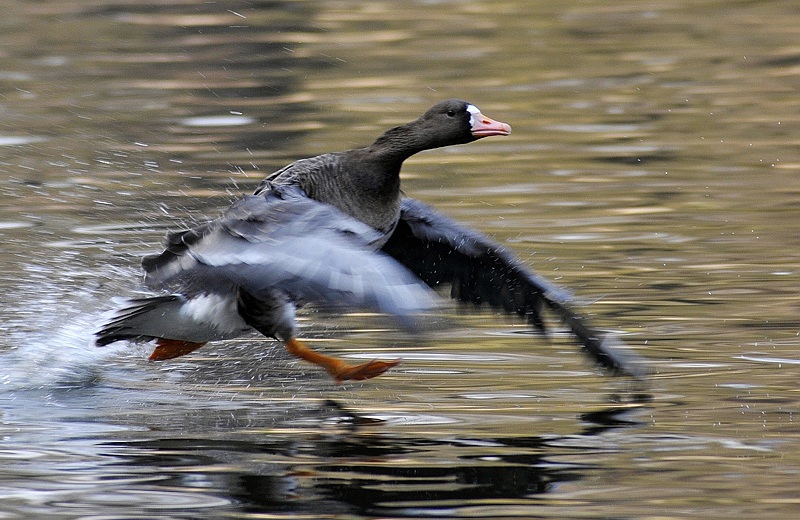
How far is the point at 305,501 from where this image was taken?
6473 millimetres

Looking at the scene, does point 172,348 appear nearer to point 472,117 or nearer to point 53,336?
point 53,336

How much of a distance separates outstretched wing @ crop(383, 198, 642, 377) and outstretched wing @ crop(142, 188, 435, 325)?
66cm

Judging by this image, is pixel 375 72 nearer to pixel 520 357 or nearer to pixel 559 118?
pixel 559 118

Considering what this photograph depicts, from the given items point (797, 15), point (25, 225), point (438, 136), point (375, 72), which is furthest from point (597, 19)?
point (438, 136)

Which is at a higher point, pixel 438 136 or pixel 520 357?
pixel 438 136

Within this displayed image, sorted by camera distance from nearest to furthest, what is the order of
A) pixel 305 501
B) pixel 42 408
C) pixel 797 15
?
pixel 305 501, pixel 42 408, pixel 797 15

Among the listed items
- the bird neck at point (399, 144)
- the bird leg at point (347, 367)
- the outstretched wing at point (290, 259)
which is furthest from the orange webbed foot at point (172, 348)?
the bird neck at point (399, 144)

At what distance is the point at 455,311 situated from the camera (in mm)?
9422

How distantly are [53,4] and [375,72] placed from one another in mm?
8734

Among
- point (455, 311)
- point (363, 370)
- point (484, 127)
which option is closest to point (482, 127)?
point (484, 127)

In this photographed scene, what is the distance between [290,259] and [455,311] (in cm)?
226

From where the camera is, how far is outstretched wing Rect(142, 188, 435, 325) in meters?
7.04

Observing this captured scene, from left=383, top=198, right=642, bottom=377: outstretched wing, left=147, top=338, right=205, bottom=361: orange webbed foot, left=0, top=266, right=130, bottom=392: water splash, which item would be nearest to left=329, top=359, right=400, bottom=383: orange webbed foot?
left=383, top=198, right=642, bottom=377: outstretched wing

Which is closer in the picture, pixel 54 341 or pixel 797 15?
pixel 54 341
